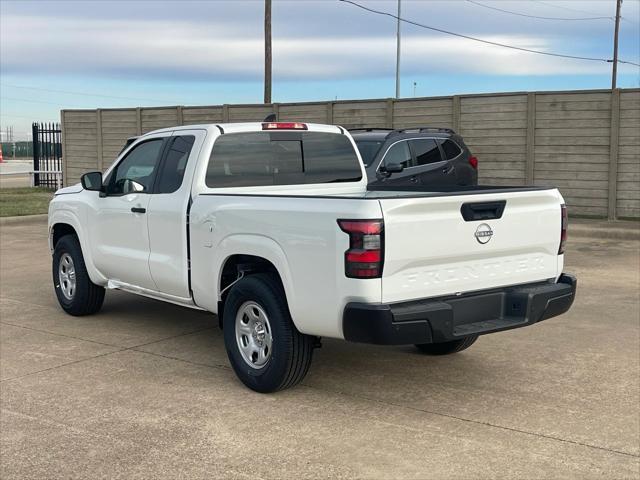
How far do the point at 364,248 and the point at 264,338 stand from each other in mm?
1259

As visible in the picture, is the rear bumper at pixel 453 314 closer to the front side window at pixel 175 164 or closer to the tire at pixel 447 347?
the tire at pixel 447 347

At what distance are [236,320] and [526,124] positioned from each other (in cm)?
1301

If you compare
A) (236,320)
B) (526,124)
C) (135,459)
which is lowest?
(135,459)

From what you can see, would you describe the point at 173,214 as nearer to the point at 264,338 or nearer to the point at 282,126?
the point at 282,126

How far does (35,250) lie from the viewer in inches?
509

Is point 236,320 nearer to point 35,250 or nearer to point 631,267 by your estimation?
point 631,267

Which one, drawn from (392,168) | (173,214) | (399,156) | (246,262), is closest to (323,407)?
(246,262)

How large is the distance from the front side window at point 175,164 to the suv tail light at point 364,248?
2147 mm

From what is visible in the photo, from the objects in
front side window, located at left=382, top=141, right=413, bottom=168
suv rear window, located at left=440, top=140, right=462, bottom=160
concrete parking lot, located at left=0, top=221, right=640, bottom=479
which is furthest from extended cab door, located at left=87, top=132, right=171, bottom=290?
suv rear window, located at left=440, top=140, right=462, bottom=160

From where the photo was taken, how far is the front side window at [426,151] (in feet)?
39.3

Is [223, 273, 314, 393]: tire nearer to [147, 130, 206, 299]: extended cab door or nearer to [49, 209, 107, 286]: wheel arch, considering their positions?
[147, 130, 206, 299]: extended cab door

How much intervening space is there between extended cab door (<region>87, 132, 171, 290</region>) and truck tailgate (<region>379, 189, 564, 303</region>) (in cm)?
273

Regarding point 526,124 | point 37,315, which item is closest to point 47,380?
point 37,315

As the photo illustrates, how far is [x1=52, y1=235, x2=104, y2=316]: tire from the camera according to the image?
25.5 ft
